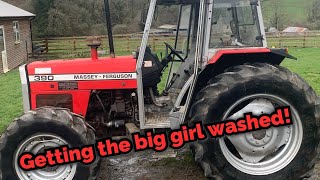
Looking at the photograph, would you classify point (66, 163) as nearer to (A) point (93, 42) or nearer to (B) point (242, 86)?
(A) point (93, 42)

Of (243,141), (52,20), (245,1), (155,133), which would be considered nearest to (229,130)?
(243,141)

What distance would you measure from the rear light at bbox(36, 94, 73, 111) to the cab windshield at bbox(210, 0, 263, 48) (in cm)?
189

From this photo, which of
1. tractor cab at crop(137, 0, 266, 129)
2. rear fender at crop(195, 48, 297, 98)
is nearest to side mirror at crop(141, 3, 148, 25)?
tractor cab at crop(137, 0, 266, 129)

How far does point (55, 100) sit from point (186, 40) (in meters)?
1.84

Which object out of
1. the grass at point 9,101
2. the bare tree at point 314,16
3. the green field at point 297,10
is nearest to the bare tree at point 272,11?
the bare tree at point 314,16

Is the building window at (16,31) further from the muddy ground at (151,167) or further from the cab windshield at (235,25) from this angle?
the cab windshield at (235,25)

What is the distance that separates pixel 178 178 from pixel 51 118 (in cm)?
167

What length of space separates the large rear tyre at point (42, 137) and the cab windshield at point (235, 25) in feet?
5.88

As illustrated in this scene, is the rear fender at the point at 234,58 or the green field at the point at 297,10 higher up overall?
the green field at the point at 297,10

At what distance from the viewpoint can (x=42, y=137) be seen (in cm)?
421

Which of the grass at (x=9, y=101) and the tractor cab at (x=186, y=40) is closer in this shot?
the tractor cab at (x=186, y=40)

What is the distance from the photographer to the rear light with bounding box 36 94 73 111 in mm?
4773

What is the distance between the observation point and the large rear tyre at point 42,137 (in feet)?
13.3

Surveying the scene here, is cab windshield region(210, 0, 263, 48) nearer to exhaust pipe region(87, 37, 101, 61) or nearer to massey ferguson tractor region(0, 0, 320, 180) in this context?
massey ferguson tractor region(0, 0, 320, 180)
